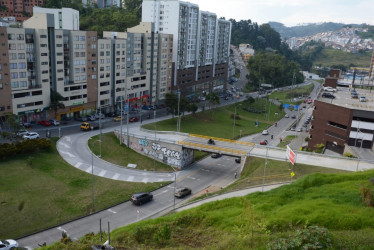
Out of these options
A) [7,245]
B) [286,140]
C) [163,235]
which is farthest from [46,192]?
[286,140]

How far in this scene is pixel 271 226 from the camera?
2300cm

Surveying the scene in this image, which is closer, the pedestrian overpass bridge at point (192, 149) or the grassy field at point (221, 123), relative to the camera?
the pedestrian overpass bridge at point (192, 149)

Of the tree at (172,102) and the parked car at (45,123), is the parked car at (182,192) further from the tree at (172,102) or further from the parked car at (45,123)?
the tree at (172,102)

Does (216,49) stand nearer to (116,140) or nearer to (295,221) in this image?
(116,140)

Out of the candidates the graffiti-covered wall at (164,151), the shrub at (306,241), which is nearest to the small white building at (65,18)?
the graffiti-covered wall at (164,151)

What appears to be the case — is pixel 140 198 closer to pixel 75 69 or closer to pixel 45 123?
pixel 45 123

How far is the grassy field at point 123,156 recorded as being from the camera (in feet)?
188

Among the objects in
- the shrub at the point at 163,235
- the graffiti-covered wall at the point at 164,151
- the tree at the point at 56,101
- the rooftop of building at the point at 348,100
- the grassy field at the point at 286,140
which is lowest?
the grassy field at the point at 286,140

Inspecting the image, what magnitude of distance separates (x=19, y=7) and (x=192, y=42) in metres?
92.7

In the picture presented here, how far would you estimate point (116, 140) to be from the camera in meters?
64.4

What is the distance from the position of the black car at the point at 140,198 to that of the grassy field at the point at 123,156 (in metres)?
12.4

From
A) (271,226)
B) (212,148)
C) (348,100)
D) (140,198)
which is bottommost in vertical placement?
(140,198)

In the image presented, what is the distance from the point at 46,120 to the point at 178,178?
33.1m

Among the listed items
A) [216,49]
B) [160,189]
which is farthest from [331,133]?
[216,49]
